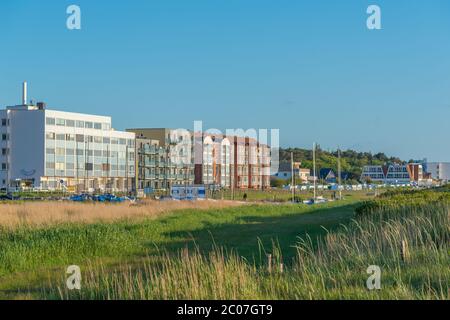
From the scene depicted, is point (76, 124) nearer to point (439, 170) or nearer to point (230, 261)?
point (230, 261)

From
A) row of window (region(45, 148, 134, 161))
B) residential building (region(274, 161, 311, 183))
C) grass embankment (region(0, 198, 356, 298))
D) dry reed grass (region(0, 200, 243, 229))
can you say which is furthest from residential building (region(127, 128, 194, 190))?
grass embankment (region(0, 198, 356, 298))

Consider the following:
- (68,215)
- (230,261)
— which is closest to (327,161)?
(68,215)

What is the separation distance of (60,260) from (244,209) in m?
27.6

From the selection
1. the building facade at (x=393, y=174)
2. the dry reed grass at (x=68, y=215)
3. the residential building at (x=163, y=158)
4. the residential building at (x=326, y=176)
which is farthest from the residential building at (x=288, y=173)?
the dry reed grass at (x=68, y=215)

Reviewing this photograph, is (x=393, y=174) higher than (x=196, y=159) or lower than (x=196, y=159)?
lower

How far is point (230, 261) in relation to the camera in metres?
12.7

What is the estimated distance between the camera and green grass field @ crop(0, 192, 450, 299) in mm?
11078

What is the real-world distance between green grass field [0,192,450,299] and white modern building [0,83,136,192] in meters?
64.1

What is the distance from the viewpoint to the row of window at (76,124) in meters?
95.2

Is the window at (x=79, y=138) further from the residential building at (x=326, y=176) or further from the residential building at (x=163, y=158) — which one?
the residential building at (x=326, y=176)

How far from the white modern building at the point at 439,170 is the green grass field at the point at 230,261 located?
160m

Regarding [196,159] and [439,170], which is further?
[439,170]

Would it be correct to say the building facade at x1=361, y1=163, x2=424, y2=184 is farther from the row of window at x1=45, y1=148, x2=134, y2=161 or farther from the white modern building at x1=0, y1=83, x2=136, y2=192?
the white modern building at x1=0, y1=83, x2=136, y2=192

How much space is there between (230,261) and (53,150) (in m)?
85.9
